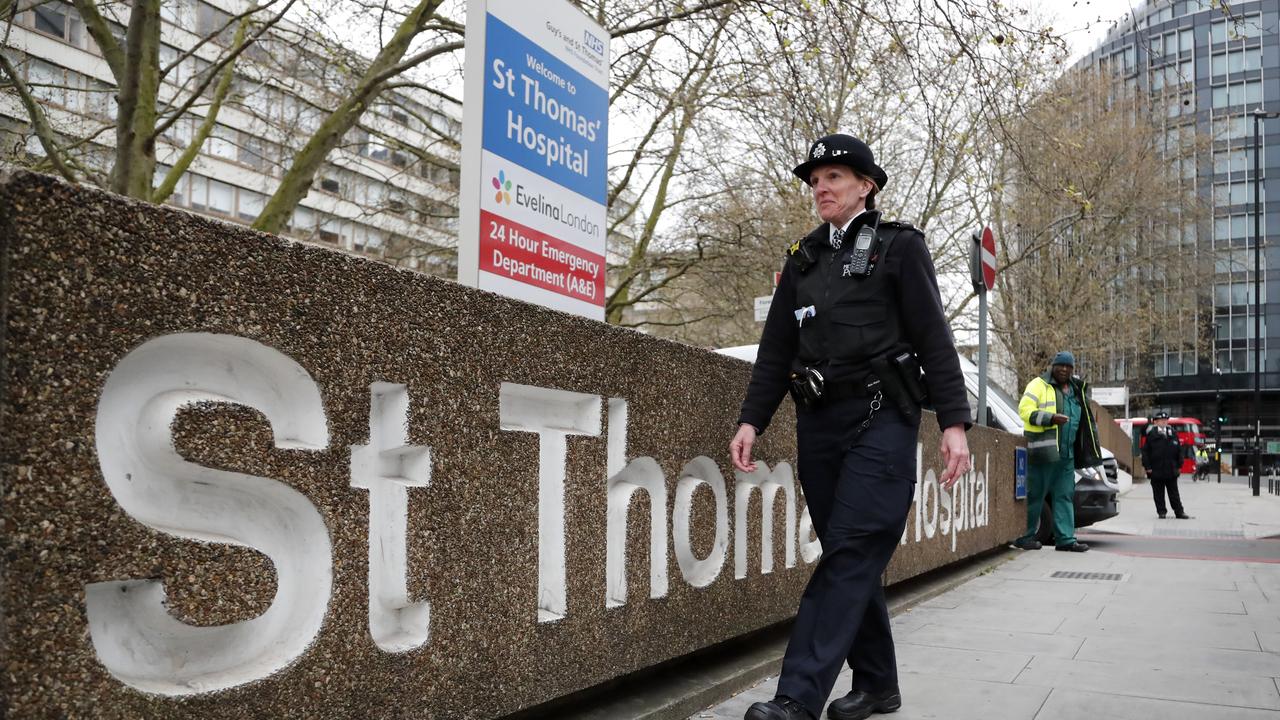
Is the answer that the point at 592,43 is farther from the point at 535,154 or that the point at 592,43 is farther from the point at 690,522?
the point at 690,522

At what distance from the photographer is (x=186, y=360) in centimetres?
216

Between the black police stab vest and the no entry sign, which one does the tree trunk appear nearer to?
the no entry sign

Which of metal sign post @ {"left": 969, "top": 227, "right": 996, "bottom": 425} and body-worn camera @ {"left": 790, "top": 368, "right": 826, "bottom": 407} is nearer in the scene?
body-worn camera @ {"left": 790, "top": 368, "right": 826, "bottom": 407}

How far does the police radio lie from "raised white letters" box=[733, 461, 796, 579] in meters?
1.12

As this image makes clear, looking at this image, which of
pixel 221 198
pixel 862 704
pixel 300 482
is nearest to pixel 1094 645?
pixel 862 704

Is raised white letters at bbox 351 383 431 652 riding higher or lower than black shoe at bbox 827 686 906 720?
higher

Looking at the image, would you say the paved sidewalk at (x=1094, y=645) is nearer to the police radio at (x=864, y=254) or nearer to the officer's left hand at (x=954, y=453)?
the officer's left hand at (x=954, y=453)

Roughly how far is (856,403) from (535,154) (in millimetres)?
1779

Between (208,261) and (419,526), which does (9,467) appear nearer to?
(208,261)

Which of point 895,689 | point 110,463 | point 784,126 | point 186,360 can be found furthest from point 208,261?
point 784,126

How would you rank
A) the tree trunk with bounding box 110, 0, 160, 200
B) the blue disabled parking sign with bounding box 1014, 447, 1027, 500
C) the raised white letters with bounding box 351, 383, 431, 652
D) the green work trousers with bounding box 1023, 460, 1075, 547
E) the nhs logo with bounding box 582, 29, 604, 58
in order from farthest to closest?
the tree trunk with bounding box 110, 0, 160, 200, the green work trousers with bounding box 1023, 460, 1075, 547, the blue disabled parking sign with bounding box 1014, 447, 1027, 500, the nhs logo with bounding box 582, 29, 604, 58, the raised white letters with bounding box 351, 383, 431, 652

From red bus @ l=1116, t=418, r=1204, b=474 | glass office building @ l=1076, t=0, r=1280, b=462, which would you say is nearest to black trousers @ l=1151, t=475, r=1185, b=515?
red bus @ l=1116, t=418, r=1204, b=474

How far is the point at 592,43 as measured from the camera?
4.91 m

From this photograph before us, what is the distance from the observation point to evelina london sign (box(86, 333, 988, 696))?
203cm
